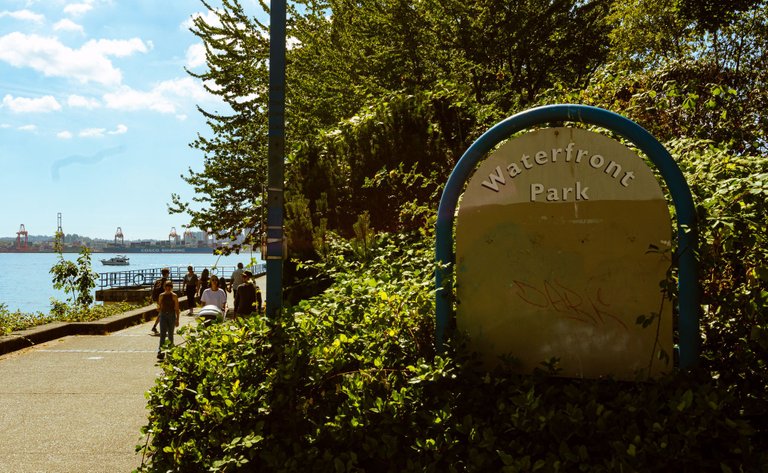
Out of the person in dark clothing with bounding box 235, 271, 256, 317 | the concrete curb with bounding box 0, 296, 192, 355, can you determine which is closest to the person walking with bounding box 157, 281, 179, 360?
the person in dark clothing with bounding box 235, 271, 256, 317

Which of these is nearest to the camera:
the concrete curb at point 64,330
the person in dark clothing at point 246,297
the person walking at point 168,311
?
the person in dark clothing at point 246,297

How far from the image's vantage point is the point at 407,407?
13.2 ft

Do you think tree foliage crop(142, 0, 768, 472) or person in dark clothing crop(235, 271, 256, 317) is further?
person in dark clothing crop(235, 271, 256, 317)

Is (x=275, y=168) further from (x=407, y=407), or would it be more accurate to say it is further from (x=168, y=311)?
(x=168, y=311)

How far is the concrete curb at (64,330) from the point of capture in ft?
40.8

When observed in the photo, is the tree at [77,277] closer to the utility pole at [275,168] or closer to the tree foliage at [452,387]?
the tree foliage at [452,387]

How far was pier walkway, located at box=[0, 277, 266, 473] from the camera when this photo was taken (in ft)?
18.9

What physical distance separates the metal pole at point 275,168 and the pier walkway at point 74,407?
1.69m

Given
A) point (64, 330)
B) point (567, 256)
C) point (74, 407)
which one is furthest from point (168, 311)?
point (567, 256)

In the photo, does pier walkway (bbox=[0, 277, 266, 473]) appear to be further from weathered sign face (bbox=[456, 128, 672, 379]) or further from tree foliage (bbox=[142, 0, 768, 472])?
weathered sign face (bbox=[456, 128, 672, 379])

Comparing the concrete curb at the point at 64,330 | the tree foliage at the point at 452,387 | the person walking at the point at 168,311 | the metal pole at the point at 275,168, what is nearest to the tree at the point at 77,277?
the concrete curb at the point at 64,330

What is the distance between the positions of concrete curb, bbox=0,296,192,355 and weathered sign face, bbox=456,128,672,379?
11.0 m

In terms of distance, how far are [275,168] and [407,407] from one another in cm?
265

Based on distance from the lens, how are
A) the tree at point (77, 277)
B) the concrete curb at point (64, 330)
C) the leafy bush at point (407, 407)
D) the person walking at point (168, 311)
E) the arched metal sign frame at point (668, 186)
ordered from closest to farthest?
the leafy bush at point (407, 407)
the arched metal sign frame at point (668, 186)
the person walking at point (168, 311)
the concrete curb at point (64, 330)
the tree at point (77, 277)
